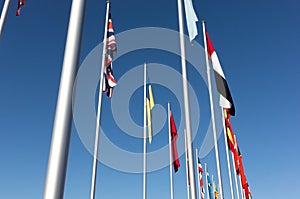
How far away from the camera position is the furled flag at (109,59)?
11023 millimetres

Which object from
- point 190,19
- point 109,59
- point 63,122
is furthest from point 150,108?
point 63,122

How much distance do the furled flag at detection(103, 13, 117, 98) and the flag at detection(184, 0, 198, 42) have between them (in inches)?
149

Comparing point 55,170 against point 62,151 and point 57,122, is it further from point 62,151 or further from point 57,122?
point 57,122

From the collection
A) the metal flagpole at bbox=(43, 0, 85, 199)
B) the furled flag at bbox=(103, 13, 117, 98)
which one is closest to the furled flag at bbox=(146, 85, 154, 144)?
the furled flag at bbox=(103, 13, 117, 98)

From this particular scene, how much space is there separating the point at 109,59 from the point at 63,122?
869 centimetres

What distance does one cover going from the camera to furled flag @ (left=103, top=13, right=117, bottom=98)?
11.0m

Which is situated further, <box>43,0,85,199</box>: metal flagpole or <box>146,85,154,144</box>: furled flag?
<box>146,85,154,144</box>: furled flag

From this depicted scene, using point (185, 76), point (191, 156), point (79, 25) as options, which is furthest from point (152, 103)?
point (79, 25)

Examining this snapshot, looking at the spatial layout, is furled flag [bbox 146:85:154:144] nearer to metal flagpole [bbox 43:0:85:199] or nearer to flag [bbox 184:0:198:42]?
flag [bbox 184:0:198:42]

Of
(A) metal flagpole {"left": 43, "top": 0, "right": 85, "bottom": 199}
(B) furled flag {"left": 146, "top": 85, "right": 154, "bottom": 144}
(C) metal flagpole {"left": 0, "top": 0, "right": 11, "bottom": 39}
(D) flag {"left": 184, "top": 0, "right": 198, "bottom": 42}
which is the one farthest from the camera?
(B) furled flag {"left": 146, "top": 85, "right": 154, "bottom": 144}

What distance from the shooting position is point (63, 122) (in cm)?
264

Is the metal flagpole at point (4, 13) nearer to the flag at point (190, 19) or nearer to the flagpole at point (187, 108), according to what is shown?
the flagpole at point (187, 108)

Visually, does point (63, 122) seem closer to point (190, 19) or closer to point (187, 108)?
point (187, 108)

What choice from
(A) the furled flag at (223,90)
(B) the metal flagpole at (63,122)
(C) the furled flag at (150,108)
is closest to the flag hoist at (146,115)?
(C) the furled flag at (150,108)
